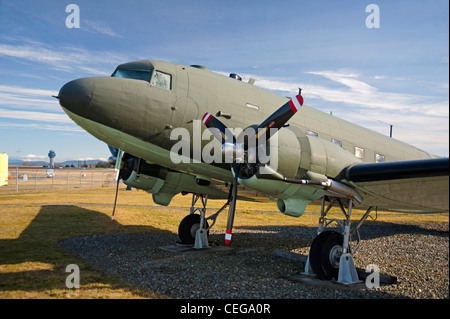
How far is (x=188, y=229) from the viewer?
13.7 meters

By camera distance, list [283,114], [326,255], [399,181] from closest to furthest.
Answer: [283,114] → [399,181] → [326,255]

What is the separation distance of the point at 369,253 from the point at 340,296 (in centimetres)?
614

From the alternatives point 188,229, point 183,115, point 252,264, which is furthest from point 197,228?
point 183,115

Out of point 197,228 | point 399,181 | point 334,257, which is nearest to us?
point 399,181

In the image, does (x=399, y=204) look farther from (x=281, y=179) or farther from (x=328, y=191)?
(x=281, y=179)

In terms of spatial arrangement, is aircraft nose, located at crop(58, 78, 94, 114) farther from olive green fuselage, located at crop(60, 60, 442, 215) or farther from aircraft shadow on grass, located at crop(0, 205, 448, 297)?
aircraft shadow on grass, located at crop(0, 205, 448, 297)

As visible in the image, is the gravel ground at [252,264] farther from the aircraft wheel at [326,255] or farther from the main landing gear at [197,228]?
the main landing gear at [197,228]

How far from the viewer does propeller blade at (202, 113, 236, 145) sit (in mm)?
8664

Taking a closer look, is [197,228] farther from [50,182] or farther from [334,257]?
[50,182]

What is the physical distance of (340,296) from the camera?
8.09 metres

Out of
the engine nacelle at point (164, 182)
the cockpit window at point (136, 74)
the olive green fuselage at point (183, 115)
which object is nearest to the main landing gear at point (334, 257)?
the olive green fuselage at point (183, 115)

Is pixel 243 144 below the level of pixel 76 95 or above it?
below

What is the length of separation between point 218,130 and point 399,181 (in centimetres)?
468

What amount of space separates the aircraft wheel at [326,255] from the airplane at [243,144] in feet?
0.09
